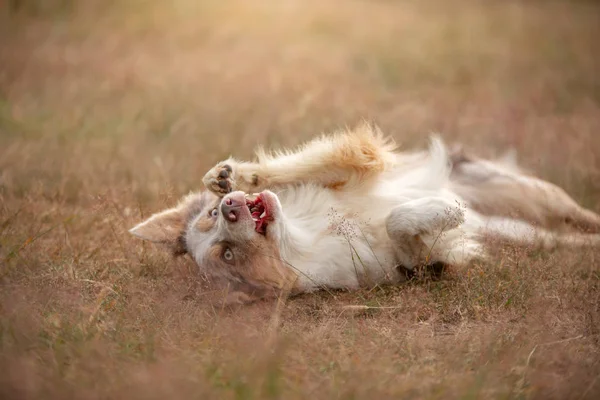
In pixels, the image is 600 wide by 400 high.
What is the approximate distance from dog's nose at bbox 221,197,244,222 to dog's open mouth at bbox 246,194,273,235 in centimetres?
16

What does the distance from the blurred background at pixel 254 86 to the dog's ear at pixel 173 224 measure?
3.74 feet

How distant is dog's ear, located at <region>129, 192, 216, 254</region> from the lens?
433cm

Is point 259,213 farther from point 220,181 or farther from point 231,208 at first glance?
point 220,181

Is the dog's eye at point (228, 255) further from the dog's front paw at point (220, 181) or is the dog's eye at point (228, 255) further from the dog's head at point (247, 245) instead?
the dog's front paw at point (220, 181)

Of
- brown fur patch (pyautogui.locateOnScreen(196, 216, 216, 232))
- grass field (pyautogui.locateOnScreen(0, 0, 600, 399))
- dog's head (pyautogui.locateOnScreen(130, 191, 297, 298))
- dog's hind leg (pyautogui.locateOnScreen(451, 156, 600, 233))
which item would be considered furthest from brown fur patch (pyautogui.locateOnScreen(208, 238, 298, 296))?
dog's hind leg (pyautogui.locateOnScreen(451, 156, 600, 233))

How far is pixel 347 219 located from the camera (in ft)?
14.1

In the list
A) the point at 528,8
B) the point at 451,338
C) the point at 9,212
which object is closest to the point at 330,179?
the point at 451,338

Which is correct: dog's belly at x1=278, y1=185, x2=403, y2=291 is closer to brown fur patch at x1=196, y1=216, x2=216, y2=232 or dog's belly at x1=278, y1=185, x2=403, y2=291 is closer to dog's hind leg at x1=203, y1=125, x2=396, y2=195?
dog's hind leg at x1=203, y1=125, x2=396, y2=195

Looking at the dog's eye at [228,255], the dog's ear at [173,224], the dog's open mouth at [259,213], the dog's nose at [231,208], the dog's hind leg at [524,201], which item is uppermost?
the dog's nose at [231,208]

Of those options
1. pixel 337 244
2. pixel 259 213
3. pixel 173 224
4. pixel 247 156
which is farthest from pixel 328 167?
pixel 247 156

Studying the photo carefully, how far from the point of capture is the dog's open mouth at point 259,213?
396 cm

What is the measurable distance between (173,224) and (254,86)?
447 cm

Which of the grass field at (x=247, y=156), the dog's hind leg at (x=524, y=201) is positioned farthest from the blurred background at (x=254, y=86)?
the dog's hind leg at (x=524, y=201)

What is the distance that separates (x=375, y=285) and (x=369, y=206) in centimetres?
59
